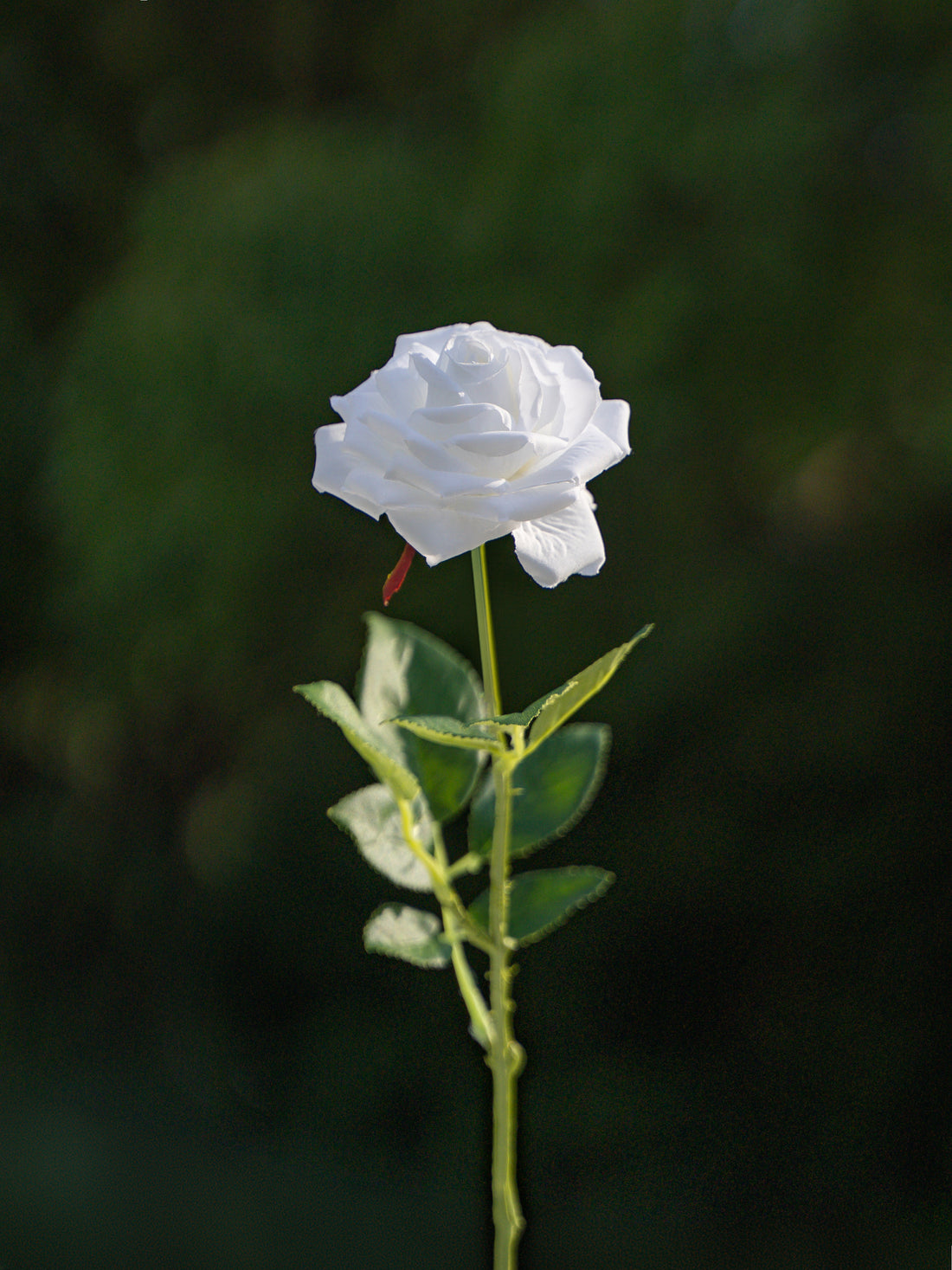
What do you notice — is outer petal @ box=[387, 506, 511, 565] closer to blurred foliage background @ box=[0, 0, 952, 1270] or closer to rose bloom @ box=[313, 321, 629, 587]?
rose bloom @ box=[313, 321, 629, 587]

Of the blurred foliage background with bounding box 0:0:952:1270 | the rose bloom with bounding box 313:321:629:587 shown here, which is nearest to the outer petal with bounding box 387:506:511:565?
the rose bloom with bounding box 313:321:629:587

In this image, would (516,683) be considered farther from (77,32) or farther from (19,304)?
(77,32)

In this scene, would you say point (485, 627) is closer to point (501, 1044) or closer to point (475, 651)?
point (501, 1044)

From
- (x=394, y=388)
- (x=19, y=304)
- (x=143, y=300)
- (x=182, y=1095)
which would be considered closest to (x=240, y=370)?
(x=143, y=300)

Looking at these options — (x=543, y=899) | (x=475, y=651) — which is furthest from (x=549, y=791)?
(x=475, y=651)

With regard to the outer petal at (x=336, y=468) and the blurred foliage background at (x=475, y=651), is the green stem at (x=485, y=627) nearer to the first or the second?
the outer petal at (x=336, y=468)

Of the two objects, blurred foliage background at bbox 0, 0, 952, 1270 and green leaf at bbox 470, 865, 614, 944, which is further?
blurred foliage background at bbox 0, 0, 952, 1270
